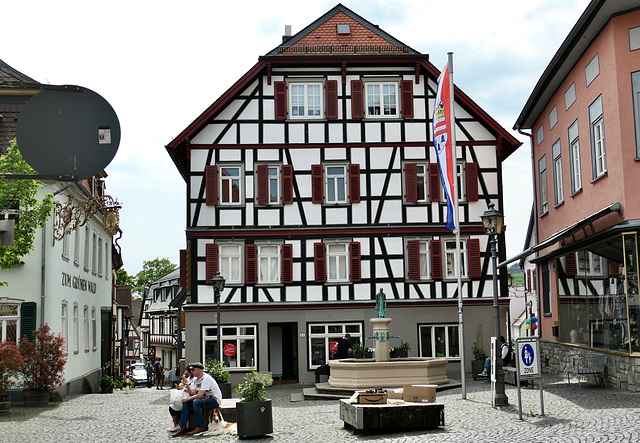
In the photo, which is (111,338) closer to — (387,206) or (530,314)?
(387,206)

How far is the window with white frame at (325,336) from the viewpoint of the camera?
28.1m

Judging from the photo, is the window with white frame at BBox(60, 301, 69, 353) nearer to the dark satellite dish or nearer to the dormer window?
the dormer window

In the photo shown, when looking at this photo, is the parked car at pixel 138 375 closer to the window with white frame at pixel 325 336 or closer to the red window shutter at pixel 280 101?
the window with white frame at pixel 325 336

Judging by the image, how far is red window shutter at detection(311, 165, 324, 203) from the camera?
28531 millimetres

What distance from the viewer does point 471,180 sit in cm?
2878

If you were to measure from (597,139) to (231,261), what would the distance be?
14117 mm

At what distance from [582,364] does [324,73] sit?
49.6 ft

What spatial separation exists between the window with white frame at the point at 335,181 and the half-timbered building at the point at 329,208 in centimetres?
4

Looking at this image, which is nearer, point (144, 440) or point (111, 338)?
point (144, 440)

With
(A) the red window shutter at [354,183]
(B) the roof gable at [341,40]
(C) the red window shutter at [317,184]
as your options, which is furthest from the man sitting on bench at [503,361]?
(B) the roof gable at [341,40]

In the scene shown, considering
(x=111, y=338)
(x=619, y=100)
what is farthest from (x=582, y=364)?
(x=111, y=338)

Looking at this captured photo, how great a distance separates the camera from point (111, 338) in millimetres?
39219

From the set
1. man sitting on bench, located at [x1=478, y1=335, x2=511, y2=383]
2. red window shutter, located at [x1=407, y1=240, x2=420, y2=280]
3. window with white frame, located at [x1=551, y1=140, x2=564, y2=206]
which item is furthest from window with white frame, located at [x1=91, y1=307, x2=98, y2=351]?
window with white frame, located at [x1=551, y1=140, x2=564, y2=206]

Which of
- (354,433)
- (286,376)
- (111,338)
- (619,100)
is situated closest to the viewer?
(354,433)
